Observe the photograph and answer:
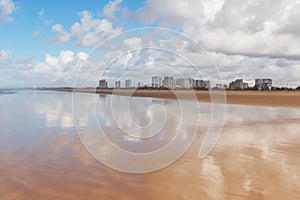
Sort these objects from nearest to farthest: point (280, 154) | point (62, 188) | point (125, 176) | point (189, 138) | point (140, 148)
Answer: point (62, 188)
point (125, 176)
point (280, 154)
point (140, 148)
point (189, 138)

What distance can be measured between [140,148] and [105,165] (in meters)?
Answer: 2.22

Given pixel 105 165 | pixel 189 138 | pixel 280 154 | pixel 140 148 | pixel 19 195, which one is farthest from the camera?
pixel 189 138

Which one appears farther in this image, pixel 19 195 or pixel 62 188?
pixel 62 188

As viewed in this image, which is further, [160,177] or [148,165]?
[148,165]

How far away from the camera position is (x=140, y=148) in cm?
929

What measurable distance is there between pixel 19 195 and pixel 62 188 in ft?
2.44

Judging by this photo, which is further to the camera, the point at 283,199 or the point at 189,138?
the point at 189,138

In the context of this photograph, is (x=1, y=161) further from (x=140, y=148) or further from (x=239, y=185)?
(x=239, y=185)

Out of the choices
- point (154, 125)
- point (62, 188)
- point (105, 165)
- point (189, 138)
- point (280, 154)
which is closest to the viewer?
point (62, 188)

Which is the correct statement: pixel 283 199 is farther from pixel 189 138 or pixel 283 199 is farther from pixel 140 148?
pixel 189 138

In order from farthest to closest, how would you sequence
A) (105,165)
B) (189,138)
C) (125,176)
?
(189,138) → (105,165) → (125,176)

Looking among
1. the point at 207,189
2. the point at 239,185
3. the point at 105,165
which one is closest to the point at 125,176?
the point at 105,165

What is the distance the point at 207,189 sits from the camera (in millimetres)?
5730

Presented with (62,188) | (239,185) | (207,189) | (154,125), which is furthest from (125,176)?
(154,125)
